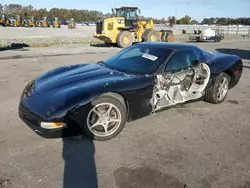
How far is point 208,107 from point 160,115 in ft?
3.89

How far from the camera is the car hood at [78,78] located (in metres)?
3.50

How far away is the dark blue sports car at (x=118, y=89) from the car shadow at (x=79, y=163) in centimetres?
18

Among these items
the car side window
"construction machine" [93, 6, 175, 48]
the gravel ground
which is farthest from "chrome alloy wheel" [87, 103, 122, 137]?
the gravel ground

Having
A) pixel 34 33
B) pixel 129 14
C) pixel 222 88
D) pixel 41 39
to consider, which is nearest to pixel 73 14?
pixel 34 33

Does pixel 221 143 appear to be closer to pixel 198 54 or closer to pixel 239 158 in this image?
pixel 239 158

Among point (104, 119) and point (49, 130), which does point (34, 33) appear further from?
point (49, 130)

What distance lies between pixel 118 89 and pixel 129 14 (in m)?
14.6

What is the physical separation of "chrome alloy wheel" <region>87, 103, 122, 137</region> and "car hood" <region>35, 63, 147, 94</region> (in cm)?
34

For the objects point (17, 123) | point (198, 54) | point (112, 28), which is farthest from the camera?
point (112, 28)

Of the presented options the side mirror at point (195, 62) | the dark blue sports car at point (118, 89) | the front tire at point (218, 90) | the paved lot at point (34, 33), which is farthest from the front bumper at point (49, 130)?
the paved lot at point (34, 33)

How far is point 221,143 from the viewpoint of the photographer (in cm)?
347

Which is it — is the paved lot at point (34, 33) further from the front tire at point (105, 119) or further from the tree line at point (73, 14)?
the tree line at point (73, 14)

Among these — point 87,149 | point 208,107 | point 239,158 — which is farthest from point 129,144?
point 208,107

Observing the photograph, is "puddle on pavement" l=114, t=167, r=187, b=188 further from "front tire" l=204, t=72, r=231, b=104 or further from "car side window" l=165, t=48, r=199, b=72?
"front tire" l=204, t=72, r=231, b=104
